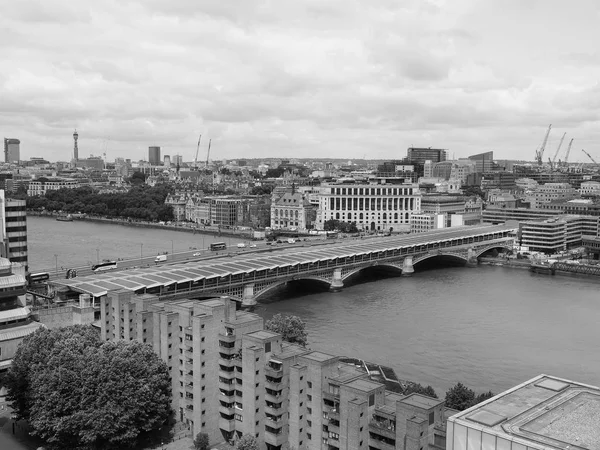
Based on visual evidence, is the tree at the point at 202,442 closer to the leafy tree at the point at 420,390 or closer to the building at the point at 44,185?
the leafy tree at the point at 420,390

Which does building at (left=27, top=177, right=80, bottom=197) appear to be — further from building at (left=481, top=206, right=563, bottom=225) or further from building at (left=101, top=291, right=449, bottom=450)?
building at (left=101, top=291, right=449, bottom=450)

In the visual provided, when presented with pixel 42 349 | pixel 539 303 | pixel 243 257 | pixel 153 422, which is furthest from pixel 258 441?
pixel 539 303

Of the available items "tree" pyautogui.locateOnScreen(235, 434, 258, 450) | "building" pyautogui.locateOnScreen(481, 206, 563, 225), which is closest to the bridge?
"tree" pyautogui.locateOnScreen(235, 434, 258, 450)

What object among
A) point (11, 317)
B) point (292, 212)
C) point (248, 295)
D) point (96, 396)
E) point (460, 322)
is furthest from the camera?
point (292, 212)

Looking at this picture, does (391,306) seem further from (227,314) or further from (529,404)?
(529,404)

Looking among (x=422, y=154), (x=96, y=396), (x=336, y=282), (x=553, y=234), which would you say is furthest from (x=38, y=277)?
(x=422, y=154)

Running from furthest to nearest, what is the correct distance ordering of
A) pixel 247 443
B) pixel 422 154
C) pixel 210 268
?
1. pixel 422 154
2. pixel 210 268
3. pixel 247 443

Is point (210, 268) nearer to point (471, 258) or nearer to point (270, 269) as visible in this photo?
point (270, 269)
